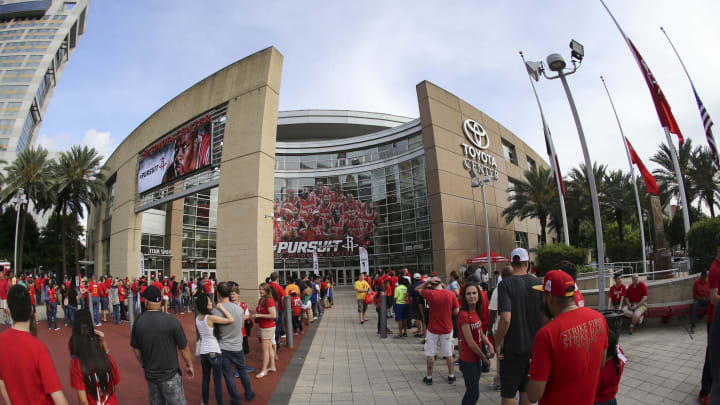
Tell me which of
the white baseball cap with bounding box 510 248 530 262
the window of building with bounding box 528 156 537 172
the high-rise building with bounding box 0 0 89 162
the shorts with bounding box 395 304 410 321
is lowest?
the shorts with bounding box 395 304 410 321

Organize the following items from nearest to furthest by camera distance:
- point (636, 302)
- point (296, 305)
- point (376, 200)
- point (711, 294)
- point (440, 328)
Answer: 1. point (711, 294)
2. point (440, 328)
3. point (636, 302)
4. point (296, 305)
5. point (376, 200)

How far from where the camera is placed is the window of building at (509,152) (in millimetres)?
40741

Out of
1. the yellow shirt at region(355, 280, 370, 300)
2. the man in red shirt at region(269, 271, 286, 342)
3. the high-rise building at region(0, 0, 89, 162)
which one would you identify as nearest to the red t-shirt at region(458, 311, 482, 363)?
the man in red shirt at region(269, 271, 286, 342)

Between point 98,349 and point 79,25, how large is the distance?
132 metres

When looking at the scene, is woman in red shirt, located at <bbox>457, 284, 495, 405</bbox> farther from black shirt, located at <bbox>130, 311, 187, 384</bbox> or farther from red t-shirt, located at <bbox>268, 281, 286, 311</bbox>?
red t-shirt, located at <bbox>268, 281, 286, 311</bbox>

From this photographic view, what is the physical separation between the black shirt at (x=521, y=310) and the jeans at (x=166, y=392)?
12.0 feet

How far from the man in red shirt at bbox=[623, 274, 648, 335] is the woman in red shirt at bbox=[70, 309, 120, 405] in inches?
420

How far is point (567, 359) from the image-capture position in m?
2.18

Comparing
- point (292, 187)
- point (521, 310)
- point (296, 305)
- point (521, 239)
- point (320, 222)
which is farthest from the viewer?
point (521, 239)

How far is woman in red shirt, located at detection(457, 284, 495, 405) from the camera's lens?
14.7 ft

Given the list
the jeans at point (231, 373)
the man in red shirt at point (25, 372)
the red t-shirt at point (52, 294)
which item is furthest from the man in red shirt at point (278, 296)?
the red t-shirt at point (52, 294)

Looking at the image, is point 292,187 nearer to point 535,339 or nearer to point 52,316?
point 52,316

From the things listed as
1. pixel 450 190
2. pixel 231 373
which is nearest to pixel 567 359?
pixel 231 373

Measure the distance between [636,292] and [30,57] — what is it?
114223 millimetres
